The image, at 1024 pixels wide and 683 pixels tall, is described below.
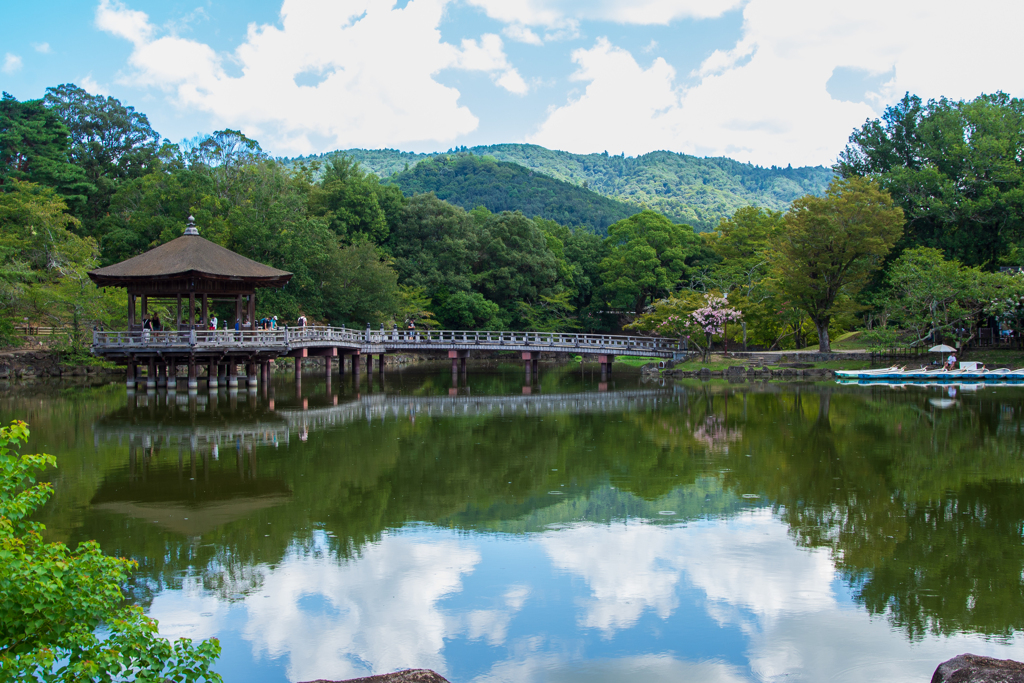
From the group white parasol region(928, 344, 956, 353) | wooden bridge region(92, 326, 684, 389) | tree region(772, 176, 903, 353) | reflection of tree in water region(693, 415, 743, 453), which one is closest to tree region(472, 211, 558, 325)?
wooden bridge region(92, 326, 684, 389)

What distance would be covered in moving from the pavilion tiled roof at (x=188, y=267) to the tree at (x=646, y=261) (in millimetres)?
29380

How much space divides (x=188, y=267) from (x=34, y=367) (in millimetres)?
11475

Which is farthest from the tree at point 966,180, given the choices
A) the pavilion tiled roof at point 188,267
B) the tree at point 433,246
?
the pavilion tiled roof at point 188,267

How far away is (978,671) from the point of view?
191 inches

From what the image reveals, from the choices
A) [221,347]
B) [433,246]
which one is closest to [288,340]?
[221,347]

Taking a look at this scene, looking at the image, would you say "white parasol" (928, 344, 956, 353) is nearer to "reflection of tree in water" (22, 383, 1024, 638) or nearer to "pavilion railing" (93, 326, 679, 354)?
"reflection of tree in water" (22, 383, 1024, 638)

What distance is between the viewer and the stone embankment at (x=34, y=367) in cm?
3175

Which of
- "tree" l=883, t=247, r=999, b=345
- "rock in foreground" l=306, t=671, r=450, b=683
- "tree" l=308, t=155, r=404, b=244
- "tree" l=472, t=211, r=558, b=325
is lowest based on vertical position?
"rock in foreground" l=306, t=671, r=450, b=683

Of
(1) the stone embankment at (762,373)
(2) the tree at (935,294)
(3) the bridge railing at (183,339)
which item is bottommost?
(1) the stone embankment at (762,373)

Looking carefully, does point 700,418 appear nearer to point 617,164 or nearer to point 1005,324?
point 1005,324

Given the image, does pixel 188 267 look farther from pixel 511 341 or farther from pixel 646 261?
pixel 646 261

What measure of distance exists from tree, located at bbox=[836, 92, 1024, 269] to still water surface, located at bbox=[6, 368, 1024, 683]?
20.1 meters

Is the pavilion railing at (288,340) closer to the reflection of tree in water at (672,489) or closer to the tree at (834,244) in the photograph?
the tree at (834,244)

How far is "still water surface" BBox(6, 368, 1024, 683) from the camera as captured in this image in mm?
7078
